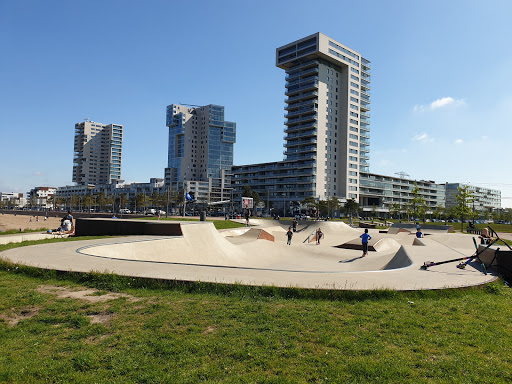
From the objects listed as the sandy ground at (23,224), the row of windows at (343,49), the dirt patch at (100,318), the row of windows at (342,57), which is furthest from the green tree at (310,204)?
the dirt patch at (100,318)

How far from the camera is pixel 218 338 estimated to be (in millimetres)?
5500

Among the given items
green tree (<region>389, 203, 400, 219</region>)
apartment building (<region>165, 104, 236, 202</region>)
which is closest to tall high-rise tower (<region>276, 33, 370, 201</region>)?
green tree (<region>389, 203, 400, 219</region>)

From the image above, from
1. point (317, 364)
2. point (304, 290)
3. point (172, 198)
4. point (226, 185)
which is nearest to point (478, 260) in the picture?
point (304, 290)

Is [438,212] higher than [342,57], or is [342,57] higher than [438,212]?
[342,57]

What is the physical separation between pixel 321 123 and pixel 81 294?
3985 inches

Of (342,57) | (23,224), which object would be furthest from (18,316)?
(342,57)

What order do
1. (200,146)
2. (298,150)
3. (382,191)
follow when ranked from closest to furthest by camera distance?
(298,150) → (382,191) → (200,146)

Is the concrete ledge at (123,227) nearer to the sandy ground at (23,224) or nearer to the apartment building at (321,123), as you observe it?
the sandy ground at (23,224)

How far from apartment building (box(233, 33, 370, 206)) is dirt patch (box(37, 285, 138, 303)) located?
94.2 meters

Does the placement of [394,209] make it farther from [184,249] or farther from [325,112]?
[184,249]

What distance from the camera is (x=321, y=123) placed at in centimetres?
10294

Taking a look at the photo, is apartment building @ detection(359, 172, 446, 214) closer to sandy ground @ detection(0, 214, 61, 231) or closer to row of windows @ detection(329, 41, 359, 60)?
row of windows @ detection(329, 41, 359, 60)

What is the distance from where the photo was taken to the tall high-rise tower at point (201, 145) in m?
164

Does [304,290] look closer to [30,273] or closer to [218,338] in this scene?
[218,338]
